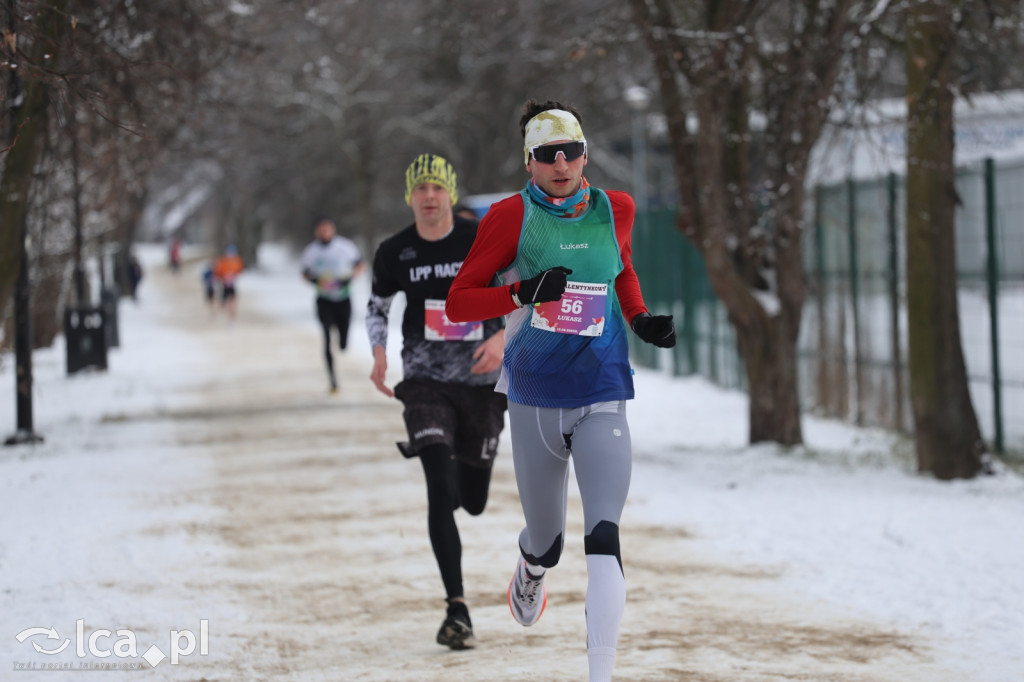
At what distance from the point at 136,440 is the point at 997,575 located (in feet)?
27.1

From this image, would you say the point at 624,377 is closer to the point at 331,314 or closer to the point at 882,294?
the point at 882,294

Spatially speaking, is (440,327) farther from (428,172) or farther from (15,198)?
(15,198)

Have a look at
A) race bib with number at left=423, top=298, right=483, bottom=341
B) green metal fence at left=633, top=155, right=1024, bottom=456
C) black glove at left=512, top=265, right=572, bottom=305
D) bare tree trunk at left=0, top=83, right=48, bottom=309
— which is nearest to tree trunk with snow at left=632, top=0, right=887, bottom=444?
green metal fence at left=633, top=155, right=1024, bottom=456

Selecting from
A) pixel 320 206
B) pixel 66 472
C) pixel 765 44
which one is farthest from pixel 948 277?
pixel 320 206

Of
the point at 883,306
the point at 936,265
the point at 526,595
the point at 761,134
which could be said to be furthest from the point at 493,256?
the point at 883,306

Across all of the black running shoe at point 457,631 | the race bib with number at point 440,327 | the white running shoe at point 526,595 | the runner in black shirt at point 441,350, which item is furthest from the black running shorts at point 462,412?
the white running shoe at point 526,595

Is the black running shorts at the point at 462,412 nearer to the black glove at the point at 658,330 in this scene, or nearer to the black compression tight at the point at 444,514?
the black compression tight at the point at 444,514

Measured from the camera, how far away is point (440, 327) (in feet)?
19.9

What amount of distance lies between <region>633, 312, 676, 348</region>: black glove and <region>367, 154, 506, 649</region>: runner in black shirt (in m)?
1.60

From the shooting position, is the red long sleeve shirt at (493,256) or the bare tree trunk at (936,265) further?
the bare tree trunk at (936,265)

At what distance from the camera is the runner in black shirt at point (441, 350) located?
5.99 metres

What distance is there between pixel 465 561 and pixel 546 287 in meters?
3.35

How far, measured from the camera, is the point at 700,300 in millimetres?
18188

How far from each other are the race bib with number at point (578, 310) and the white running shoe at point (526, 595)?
1039 mm
